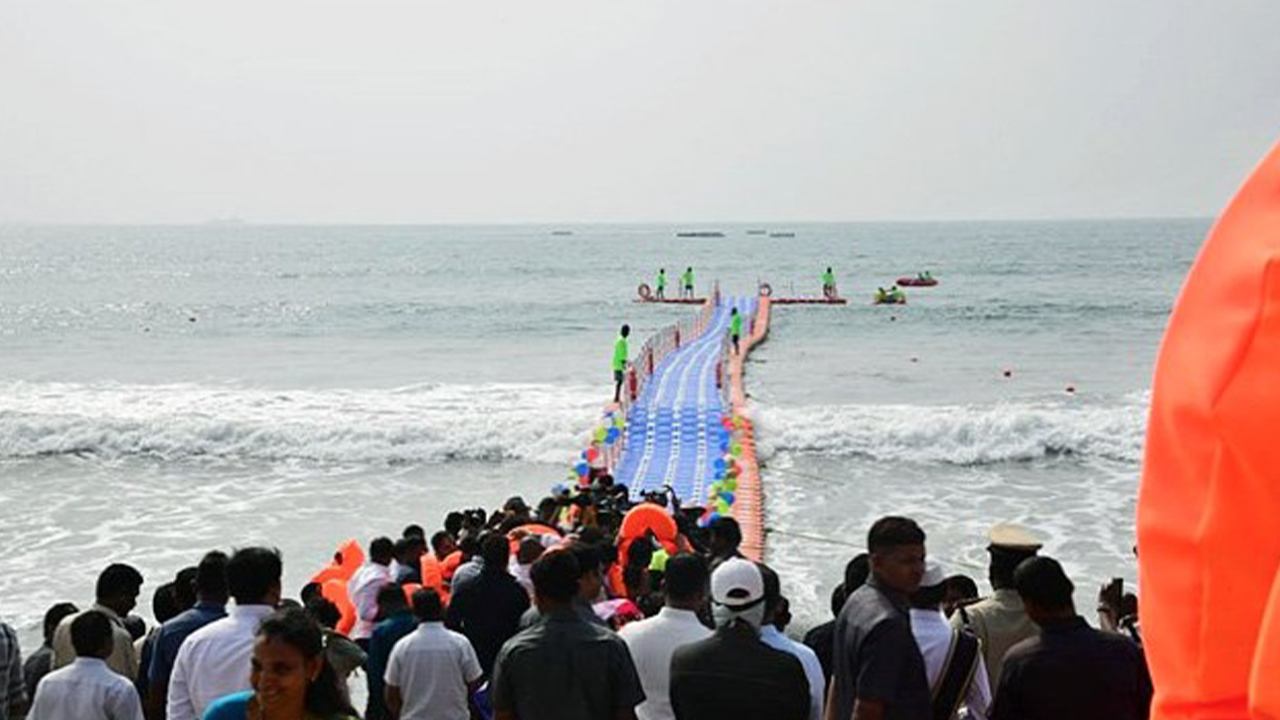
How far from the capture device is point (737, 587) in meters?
3.94

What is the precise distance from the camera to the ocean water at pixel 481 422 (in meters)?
15.6

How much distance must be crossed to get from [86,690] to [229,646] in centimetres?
84

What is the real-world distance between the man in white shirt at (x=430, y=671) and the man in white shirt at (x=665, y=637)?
107cm

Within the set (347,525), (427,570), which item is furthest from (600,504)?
(347,525)

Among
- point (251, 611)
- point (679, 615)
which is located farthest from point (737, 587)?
point (251, 611)

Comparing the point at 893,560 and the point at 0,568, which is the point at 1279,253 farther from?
the point at 0,568

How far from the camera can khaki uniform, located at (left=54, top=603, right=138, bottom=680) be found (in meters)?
5.13

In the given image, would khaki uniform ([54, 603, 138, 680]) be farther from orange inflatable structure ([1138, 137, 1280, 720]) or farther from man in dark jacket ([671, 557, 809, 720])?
orange inflatable structure ([1138, 137, 1280, 720])

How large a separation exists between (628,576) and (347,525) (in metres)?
9.69

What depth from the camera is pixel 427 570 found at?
7922 mm

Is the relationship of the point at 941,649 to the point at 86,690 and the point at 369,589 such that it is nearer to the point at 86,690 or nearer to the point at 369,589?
the point at 86,690

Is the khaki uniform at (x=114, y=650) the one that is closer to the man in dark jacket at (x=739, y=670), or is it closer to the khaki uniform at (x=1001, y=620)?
the man in dark jacket at (x=739, y=670)

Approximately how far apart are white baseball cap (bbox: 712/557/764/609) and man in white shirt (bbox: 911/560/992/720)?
1.60 feet

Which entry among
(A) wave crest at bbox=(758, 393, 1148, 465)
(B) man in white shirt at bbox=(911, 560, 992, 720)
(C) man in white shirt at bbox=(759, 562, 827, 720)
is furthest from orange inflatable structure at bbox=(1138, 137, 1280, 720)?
(A) wave crest at bbox=(758, 393, 1148, 465)
